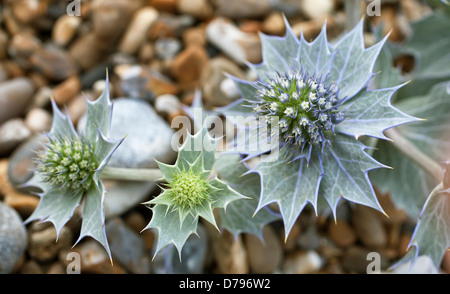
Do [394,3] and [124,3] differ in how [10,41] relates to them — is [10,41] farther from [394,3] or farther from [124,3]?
[394,3]

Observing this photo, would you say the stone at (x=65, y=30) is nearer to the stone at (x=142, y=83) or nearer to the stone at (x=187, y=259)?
the stone at (x=142, y=83)

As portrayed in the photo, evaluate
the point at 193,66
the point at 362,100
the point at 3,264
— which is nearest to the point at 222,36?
the point at 193,66

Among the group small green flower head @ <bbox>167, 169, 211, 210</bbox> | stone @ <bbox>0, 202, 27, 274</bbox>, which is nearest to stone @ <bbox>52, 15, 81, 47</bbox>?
stone @ <bbox>0, 202, 27, 274</bbox>

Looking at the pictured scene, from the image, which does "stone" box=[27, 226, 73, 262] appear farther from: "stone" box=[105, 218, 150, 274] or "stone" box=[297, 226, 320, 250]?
"stone" box=[297, 226, 320, 250]

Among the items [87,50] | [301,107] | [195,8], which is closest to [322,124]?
[301,107]

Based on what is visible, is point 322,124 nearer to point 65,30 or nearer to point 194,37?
point 194,37
